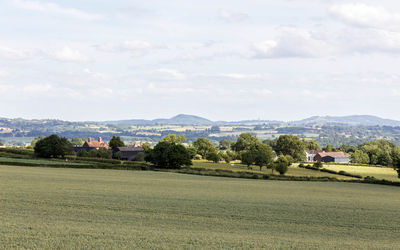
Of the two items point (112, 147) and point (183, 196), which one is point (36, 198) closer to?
point (183, 196)

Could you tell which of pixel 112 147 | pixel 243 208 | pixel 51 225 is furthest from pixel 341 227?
pixel 112 147

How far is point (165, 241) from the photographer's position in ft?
64.2

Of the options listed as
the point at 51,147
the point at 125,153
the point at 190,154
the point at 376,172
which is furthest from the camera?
the point at 125,153

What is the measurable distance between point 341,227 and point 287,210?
6128 millimetres

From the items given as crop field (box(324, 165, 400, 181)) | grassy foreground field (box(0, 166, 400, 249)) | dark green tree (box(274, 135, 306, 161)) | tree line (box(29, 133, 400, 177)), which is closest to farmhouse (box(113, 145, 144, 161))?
tree line (box(29, 133, 400, 177))

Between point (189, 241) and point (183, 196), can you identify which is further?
point (183, 196)

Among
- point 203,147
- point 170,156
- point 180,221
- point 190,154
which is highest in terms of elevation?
point 203,147

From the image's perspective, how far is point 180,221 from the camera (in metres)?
26.0

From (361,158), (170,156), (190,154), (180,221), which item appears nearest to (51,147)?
(170,156)

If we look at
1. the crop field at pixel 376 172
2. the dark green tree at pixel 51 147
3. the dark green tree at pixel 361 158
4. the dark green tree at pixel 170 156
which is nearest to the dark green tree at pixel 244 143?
the dark green tree at pixel 361 158

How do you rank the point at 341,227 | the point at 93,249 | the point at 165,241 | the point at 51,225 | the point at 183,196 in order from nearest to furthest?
the point at 93,249 < the point at 165,241 < the point at 51,225 < the point at 341,227 < the point at 183,196

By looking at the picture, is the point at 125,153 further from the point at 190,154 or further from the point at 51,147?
the point at 190,154

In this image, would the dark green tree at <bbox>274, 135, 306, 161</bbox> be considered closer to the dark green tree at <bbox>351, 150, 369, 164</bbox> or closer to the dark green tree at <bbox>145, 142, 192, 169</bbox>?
the dark green tree at <bbox>351, 150, 369, 164</bbox>

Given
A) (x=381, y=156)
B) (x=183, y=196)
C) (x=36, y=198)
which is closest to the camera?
(x=36, y=198)
